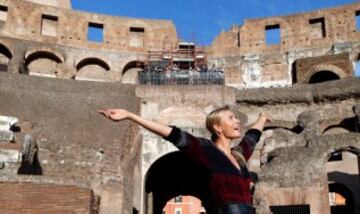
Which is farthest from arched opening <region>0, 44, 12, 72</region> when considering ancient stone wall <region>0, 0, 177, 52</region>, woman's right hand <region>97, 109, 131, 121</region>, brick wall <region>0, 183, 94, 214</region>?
woman's right hand <region>97, 109, 131, 121</region>

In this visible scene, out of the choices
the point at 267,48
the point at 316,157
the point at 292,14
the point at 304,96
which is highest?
the point at 292,14

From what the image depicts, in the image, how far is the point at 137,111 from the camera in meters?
20.1

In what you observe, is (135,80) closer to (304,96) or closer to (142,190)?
(304,96)

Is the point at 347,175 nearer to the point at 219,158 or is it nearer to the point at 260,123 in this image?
the point at 260,123

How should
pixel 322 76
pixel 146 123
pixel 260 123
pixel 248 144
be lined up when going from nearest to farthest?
pixel 146 123 → pixel 248 144 → pixel 260 123 → pixel 322 76

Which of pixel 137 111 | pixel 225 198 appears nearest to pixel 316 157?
pixel 137 111

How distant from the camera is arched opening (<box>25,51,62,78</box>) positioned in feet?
105

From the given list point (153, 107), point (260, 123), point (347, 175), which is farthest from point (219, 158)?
point (347, 175)

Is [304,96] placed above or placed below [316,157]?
above

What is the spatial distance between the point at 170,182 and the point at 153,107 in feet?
13.0

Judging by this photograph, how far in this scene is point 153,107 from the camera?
2136 centimetres

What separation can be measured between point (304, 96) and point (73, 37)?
16.7 meters

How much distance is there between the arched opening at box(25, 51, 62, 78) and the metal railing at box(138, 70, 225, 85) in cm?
680

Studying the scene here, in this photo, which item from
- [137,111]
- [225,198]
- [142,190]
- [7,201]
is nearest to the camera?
[225,198]
